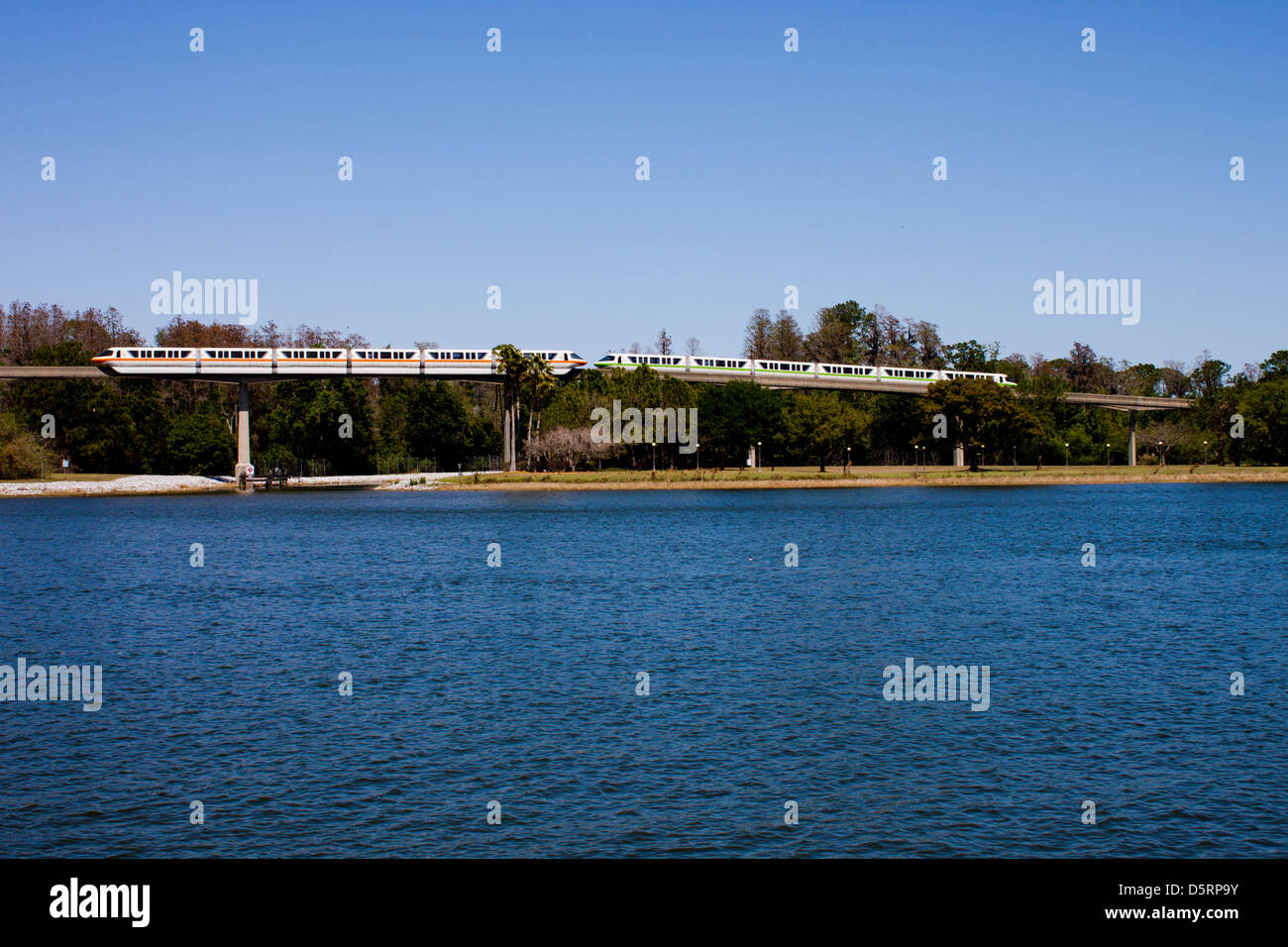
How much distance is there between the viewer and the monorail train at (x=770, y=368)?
155375 mm

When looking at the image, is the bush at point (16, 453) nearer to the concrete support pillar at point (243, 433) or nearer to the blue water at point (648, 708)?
the concrete support pillar at point (243, 433)

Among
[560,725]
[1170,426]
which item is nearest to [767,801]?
[560,725]

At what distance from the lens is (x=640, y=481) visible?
136000 mm

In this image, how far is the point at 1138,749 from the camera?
22578 millimetres

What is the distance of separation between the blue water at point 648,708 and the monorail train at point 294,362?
79.6 metres

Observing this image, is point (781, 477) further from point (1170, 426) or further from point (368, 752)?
point (368, 752)

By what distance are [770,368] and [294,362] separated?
69.6m

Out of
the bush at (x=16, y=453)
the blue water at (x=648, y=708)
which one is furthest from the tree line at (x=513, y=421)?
the blue water at (x=648, y=708)

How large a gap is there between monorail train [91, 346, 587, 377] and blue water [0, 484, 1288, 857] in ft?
261

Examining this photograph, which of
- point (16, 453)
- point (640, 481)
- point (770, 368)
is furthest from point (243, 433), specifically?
point (770, 368)

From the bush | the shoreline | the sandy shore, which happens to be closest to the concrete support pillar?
the shoreline

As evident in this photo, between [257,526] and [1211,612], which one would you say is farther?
[257,526]
